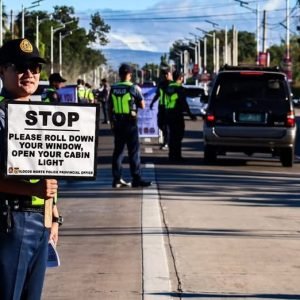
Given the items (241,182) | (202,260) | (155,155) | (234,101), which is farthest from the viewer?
(155,155)

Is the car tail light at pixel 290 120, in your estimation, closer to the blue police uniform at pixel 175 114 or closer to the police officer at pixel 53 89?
the blue police uniform at pixel 175 114

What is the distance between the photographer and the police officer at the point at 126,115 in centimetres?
1622

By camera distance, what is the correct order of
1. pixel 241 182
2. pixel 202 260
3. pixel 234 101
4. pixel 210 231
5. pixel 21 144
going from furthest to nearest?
pixel 234 101
pixel 241 182
pixel 210 231
pixel 202 260
pixel 21 144

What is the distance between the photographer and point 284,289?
8.76m

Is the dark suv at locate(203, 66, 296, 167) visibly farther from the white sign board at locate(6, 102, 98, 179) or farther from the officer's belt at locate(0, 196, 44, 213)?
the officer's belt at locate(0, 196, 44, 213)

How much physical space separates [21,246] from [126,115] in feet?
35.8

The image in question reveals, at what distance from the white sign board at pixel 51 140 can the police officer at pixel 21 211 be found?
58 mm

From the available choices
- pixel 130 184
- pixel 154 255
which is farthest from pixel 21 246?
pixel 130 184

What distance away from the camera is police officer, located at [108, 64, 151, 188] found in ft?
53.2

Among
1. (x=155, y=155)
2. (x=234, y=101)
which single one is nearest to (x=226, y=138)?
(x=234, y=101)

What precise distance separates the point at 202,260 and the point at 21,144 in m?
4.97

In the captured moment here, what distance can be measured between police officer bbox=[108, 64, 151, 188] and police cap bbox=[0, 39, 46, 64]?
10.6 metres

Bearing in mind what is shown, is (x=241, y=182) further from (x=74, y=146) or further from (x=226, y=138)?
(x=74, y=146)

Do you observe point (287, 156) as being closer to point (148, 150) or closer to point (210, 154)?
point (210, 154)
